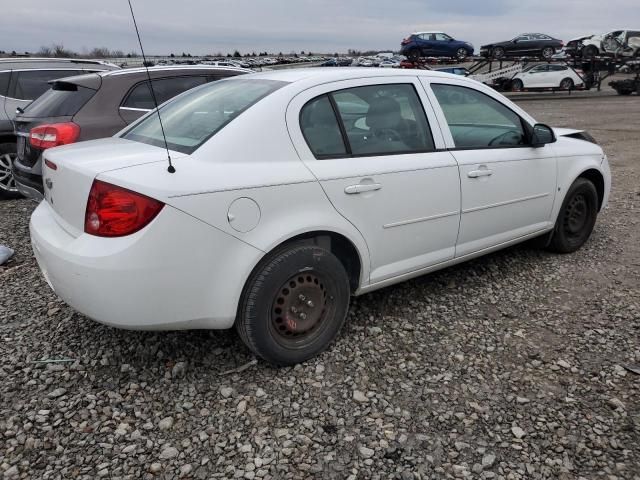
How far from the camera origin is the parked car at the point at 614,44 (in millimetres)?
27983

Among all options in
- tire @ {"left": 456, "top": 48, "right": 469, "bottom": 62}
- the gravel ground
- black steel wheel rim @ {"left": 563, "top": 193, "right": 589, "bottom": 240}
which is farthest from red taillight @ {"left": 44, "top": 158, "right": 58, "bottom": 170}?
tire @ {"left": 456, "top": 48, "right": 469, "bottom": 62}

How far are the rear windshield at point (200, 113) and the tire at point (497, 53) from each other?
26.0 meters

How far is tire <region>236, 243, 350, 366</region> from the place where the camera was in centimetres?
266

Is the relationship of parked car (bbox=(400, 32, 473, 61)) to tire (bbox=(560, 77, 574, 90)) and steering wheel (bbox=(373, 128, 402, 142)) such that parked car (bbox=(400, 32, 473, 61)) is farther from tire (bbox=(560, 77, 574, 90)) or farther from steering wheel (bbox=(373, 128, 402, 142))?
steering wheel (bbox=(373, 128, 402, 142))

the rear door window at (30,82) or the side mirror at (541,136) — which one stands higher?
the rear door window at (30,82)

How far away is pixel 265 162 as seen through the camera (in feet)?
8.73

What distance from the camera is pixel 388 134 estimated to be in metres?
3.23

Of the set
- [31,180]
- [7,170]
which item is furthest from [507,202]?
[7,170]

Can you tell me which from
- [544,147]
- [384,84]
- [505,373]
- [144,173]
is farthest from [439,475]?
[544,147]

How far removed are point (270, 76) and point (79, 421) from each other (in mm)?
2191

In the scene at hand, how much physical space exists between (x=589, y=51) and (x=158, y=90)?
95.0 feet

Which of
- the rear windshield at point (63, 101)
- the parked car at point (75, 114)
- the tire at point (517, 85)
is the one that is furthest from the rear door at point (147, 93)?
the tire at point (517, 85)

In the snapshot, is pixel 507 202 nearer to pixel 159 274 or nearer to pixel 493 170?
pixel 493 170

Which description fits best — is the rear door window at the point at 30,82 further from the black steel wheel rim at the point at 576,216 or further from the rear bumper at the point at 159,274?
the black steel wheel rim at the point at 576,216
